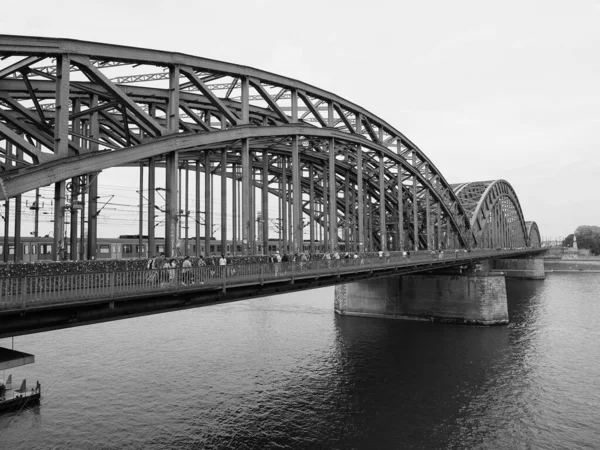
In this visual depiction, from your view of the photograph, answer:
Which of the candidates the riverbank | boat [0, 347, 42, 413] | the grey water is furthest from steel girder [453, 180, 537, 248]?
boat [0, 347, 42, 413]

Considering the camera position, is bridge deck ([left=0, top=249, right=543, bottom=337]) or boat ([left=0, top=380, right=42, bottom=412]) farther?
boat ([left=0, top=380, right=42, bottom=412])

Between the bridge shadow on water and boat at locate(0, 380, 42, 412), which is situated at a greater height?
boat at locate(0, 380, 42, 412)

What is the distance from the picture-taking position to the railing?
1231 centimetres

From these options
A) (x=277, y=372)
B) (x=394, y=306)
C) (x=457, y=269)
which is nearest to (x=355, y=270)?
(x=277, y=372)

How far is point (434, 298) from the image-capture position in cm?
5100

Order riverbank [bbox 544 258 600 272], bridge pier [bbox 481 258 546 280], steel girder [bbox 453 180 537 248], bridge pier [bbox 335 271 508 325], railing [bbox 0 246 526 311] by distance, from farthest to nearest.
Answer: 1. riverbank [bbox 544 258 600 272]
2. bridge pier [bbox 481 258 546 280]
3. steel girder [bbox 453 180 537 248]
4. bridge pier [bbox 335 271 508 325]
5. railing [bbox 0 246 526 311]

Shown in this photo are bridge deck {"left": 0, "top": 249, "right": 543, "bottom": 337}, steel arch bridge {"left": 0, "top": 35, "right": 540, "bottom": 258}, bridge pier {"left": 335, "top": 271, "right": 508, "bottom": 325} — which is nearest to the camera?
bridge deck {"left": 0, "top": 249, "right": 543, "bottom": 337}

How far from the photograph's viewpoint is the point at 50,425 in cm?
2191

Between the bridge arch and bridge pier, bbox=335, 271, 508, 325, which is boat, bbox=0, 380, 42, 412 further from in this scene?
the bridge arch

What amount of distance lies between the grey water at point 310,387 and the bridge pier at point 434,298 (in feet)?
8.05

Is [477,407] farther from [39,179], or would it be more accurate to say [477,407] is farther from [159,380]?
[39,179]

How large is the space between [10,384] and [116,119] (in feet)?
61.0

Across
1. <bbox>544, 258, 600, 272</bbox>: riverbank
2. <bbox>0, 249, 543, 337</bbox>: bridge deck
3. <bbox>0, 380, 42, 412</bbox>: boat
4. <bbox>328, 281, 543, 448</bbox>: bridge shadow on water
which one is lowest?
<bbox>328, 281, 543, 448</bbox>: bridge shadow on water

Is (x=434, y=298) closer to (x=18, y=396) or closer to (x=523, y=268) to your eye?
(x=18, y=396)
